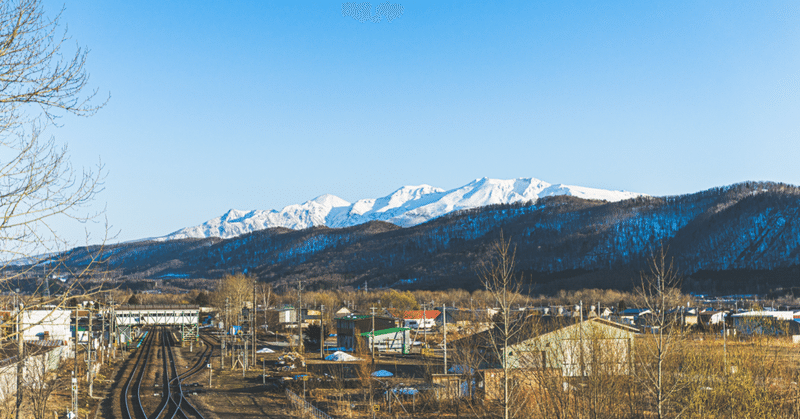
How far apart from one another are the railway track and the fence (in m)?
4.55

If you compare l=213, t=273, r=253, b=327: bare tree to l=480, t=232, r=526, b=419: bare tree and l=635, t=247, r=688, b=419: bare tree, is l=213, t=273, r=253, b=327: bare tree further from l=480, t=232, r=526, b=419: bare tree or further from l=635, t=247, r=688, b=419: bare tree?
l=480, t=232, r=526, b=419: bare tree

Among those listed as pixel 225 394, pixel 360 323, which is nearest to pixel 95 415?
pixel 225 394

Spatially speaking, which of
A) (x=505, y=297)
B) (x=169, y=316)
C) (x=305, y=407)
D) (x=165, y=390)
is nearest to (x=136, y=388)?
(x=165, y=390)

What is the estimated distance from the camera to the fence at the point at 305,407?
26728 millimetres

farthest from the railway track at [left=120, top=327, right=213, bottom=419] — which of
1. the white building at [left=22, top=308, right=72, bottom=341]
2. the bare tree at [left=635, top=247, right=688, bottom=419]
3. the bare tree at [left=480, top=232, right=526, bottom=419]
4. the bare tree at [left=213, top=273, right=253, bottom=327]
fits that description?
the bare tree at [left=213, top=273, right=253, bottom=327]

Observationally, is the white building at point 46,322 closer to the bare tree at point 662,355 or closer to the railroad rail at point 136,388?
the railroad rail at point 136,388

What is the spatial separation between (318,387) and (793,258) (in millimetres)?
168098

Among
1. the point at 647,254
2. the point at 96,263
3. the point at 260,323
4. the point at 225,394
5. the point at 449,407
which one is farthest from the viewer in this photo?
the point at 647,254

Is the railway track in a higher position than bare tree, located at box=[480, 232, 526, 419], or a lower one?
lower

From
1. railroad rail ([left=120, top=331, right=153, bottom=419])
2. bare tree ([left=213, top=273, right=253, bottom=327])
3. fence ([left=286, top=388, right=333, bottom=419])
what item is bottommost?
railroad rail ([left=120, top=331, right=153, bottom=419])

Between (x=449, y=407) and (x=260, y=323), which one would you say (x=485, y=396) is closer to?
(x=449, y=407)

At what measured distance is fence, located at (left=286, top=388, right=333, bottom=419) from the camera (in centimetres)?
2673

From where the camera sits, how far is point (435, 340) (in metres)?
71.6

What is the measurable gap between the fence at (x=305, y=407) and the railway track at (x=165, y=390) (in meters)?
4.55
